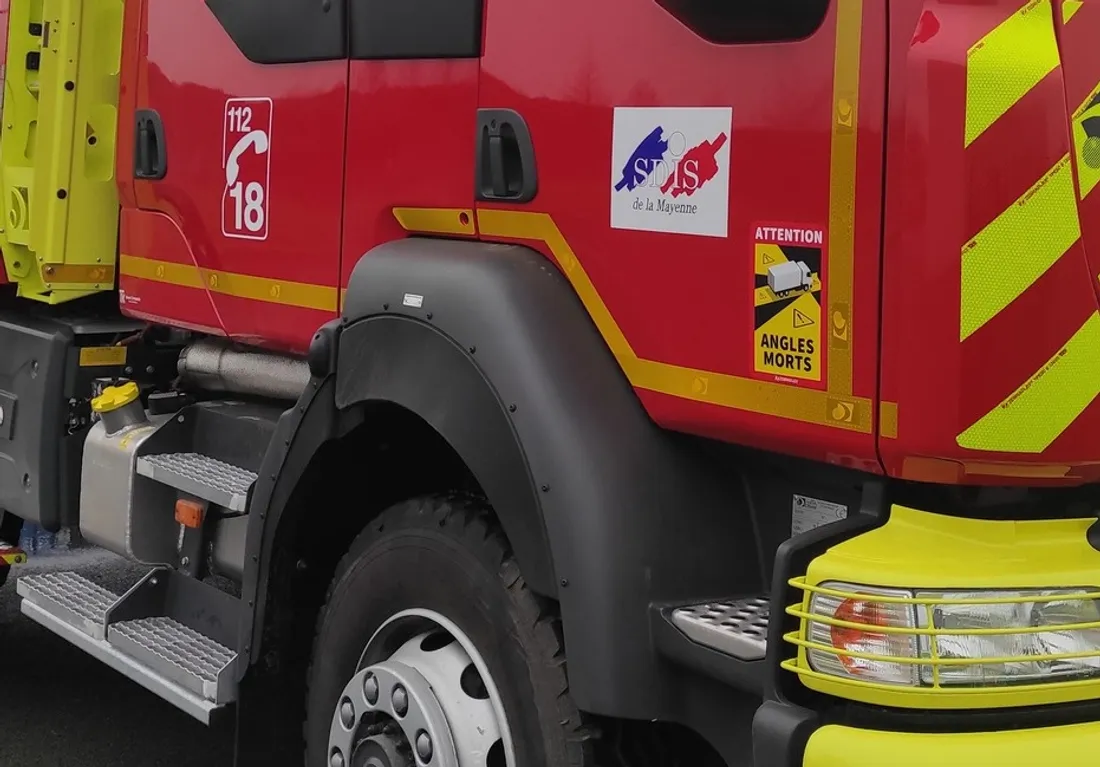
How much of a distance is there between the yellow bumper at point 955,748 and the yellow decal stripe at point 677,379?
0.45 m

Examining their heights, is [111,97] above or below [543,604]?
above

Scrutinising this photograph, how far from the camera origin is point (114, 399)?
4.18 m

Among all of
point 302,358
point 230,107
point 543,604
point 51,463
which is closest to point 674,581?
point 543,604

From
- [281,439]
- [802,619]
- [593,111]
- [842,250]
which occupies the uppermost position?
[593,111]

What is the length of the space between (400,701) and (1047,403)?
1380mm

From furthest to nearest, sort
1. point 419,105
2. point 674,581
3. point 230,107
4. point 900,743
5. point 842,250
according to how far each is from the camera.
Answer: point 230,107 < point 419,105 < point 674,581 < point 842,250 < point 900,743

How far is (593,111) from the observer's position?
261 centimetres

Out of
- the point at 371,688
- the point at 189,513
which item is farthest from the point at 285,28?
the point at 371,688

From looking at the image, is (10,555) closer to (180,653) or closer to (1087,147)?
(180,653)

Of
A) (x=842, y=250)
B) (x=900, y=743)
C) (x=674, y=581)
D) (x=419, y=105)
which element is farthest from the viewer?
(x=419, y=105)

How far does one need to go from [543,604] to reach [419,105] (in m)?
1.13

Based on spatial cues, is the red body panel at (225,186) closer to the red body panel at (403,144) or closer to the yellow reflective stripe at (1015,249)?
the red body panel at (403,144)

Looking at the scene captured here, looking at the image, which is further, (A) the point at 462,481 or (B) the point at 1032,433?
(A) the point at 462,481

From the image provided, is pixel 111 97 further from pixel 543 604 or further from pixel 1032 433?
pixel 1032 433
